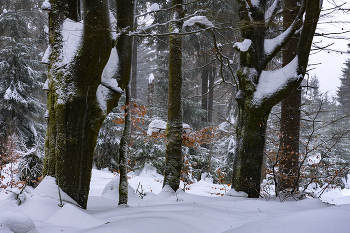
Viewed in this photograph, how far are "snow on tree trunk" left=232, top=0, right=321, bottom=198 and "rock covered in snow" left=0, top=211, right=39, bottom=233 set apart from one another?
3.90 m

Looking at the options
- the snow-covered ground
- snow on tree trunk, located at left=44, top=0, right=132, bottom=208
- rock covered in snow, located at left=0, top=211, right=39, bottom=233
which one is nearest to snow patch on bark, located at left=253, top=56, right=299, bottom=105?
the snow-covered ground

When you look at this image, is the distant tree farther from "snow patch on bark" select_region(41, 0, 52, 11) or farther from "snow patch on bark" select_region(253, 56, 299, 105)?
"snow patch on bark" select_region(41, 0, 52, 11)

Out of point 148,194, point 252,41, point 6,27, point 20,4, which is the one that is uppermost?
point 20,4

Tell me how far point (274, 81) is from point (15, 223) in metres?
4.88

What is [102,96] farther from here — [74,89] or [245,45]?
[245,45]

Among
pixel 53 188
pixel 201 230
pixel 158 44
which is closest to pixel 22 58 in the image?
pixel 158 44

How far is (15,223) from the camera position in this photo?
2023 mm

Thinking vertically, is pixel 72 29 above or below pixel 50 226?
above

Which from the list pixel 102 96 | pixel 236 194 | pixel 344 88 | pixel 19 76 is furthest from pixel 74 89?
pixel 344 88

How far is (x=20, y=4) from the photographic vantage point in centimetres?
1204

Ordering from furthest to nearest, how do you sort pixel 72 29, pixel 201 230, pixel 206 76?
pixel 206 76, pixel 72 29, pixel 201 230

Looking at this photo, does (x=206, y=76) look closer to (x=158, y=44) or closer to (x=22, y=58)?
(x=158, y=44)

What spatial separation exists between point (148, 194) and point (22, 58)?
10.4m

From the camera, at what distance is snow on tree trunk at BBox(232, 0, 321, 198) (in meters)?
4.72
